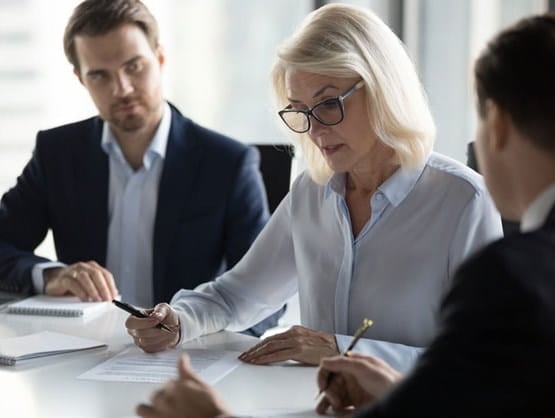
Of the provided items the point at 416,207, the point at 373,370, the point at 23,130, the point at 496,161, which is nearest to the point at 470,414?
the point at 496,161

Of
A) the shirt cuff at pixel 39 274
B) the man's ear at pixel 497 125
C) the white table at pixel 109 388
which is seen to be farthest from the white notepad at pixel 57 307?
the man's ear at pixel 497 125

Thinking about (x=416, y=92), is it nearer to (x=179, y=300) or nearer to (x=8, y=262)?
(x=179, y=300)

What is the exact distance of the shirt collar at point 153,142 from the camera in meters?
3.38

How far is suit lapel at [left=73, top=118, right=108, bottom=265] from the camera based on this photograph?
→ 11.2 feet

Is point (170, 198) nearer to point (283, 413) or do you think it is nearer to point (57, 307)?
point (57, 307)

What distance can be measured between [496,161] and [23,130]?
405 cm

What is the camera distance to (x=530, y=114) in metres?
1.33

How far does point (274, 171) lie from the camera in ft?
11.4

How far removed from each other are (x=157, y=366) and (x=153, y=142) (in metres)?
1.33

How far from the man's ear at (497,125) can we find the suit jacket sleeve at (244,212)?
190 centimetres

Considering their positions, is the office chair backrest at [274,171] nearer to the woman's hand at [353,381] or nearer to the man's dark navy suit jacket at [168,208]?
the man's dark navy suit jacket at [168,208]

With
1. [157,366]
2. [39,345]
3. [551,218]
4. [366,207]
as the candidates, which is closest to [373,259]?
[366,207]

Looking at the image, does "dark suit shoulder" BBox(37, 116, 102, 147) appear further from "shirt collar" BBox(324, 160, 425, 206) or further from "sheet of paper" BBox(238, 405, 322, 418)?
"sheet of paper" BBox(238, 405, 322, 418)

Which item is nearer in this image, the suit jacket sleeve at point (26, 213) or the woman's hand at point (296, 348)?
the woman's hand at point (296, 348)
